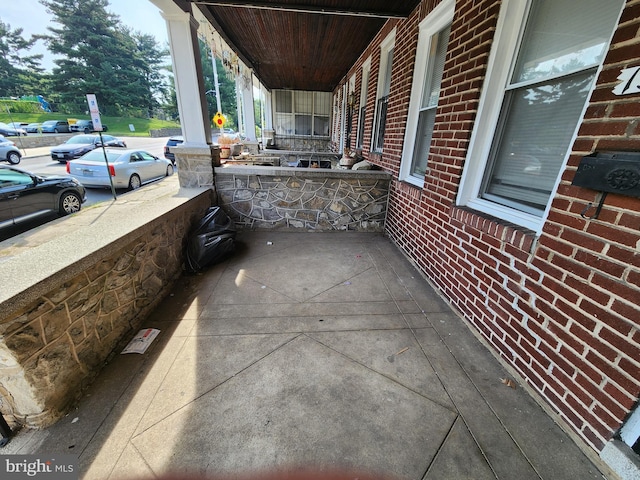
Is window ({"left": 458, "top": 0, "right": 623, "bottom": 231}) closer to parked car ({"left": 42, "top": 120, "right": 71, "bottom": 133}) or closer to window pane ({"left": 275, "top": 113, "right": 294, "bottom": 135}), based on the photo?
window pane ({"left": 275, "top": 113, "right": 294, "bottom": 135})

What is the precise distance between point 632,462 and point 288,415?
155 centimetres

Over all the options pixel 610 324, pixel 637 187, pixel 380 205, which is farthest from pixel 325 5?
pixel 610 324

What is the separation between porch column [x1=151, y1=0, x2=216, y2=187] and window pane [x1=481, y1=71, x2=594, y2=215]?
135 inches

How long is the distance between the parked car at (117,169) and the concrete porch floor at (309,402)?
616cm

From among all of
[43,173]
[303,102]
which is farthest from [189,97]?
[303,102]

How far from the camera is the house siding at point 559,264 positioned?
46.4 inches

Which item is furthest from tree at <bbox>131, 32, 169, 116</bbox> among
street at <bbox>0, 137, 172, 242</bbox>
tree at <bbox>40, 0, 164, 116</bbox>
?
street at <bbox>0, 137, 172, 242</bbox>

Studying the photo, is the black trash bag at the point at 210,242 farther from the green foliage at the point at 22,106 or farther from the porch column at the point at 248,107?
the green foliage at the point at 22,106

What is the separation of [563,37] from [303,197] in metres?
3.05

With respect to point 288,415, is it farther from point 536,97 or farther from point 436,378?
point 536,97

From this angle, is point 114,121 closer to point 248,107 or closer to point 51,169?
point 51,169

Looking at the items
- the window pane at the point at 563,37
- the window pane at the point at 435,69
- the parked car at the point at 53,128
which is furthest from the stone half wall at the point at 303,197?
the parked car at the point at 53,128

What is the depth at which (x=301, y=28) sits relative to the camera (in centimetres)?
456

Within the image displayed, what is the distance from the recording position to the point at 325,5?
10.9 feet
